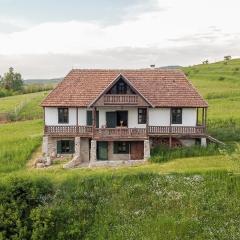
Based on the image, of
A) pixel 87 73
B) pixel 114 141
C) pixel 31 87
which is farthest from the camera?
pixel 31 87

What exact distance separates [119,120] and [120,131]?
74.4 inches

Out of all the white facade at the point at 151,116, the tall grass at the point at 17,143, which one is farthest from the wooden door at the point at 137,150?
the tall grass at the point at 17,143

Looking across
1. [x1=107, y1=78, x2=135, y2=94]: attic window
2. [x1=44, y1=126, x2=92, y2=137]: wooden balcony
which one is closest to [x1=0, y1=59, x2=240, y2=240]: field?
[x1=44, y1=126, x2=92, y2=137]: wooden balcony

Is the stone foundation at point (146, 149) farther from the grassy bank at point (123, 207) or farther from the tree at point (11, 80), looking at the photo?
the tree at point (11, 80)

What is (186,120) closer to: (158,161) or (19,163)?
(158,161)

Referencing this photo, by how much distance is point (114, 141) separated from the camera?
4506 centimetres

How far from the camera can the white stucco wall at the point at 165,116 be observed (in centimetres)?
4538

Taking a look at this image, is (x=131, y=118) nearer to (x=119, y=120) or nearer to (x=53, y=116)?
(x=119, y=120)

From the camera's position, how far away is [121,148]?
4538cm

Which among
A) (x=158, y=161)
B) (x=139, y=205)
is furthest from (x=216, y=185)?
(x=158, y=161)

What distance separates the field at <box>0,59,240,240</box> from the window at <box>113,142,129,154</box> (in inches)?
215

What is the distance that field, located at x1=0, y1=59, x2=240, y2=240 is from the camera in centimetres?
3112

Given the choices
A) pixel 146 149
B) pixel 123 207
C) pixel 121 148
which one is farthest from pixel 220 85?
pixel 123 207

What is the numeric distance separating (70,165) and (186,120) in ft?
37.5
